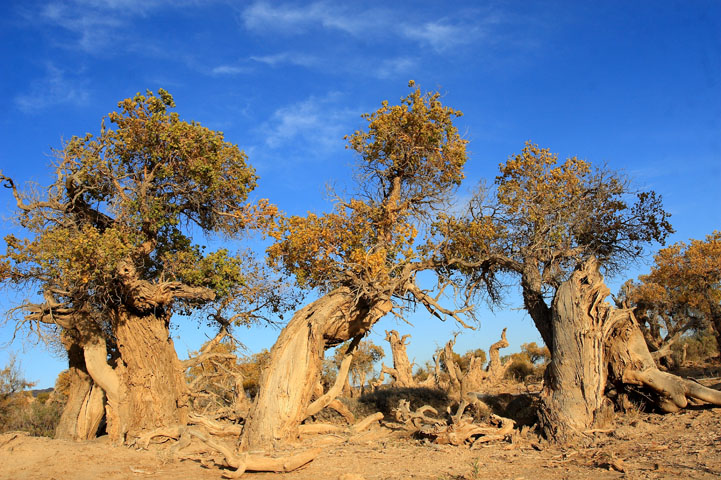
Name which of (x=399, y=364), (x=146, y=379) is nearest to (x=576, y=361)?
(x=146, y=379)

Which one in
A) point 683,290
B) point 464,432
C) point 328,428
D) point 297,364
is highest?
point 683,290

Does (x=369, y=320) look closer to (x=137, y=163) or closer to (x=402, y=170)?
(x=402, y=170)

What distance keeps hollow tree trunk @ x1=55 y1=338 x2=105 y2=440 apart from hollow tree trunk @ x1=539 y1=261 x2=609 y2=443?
1271cm

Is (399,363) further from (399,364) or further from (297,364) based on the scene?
(297,364)

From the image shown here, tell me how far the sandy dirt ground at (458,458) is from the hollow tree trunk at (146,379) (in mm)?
1542

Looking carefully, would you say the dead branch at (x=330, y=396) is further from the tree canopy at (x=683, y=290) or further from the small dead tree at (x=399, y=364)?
the tree canopy at (x=683, y=290)

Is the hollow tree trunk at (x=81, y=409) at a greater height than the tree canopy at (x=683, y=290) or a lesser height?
lesser

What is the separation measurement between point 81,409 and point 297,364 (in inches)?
333

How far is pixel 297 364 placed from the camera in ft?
38.2

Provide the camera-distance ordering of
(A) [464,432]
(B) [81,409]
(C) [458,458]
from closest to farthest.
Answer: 1. (C) [458,458]
2. (A) [464,432]
3. (B) [81,409]

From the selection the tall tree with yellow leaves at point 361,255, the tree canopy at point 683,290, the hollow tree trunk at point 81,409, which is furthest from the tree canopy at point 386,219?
the tree canopy at point 683,290

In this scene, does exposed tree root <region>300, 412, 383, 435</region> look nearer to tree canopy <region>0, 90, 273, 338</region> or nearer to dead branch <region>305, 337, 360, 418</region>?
dead branch <region>305, 337, 360, 418</region>

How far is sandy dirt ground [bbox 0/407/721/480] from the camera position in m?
8.27

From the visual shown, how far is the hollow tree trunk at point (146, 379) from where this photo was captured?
1347cm
